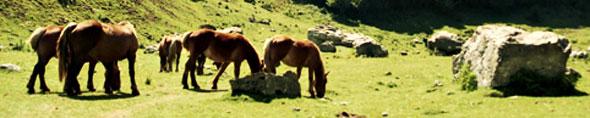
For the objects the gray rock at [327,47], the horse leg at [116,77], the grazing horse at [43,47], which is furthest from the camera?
the gray rock at [327,47]

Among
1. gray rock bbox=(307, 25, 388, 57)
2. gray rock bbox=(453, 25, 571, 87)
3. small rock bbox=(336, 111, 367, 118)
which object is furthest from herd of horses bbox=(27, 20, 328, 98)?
gray rock bbox=(307, 25, 388, 57)

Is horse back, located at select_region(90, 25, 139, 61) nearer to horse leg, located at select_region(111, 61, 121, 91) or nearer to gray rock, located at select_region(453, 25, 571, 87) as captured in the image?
horse leg, located at select_region(111, 61, 121, 91)

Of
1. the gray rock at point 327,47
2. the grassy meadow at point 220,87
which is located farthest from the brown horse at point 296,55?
the gray rock at point 327,47

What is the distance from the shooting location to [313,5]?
3307 inches

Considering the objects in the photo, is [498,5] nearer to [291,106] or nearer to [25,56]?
[25,56]

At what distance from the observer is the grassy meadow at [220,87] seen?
2048 cm

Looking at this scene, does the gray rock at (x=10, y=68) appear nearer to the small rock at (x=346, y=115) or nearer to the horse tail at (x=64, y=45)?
the horse tail at (x=64, y=45)

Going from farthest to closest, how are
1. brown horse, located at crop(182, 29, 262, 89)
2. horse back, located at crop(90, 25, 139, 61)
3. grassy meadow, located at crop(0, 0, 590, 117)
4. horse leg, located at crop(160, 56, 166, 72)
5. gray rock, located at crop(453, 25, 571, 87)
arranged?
1. horse leg, located at crop(160, 56, 166, 72)
2. brown horse, located at crop(182, 29, 262, 89)
3. gray rock, located at crop(453, 25, 571, 87)
4. horse back, located at crop(90, 25, 139, 61)
5. grassy meadow, located at crop(0, 0, 590, 117)

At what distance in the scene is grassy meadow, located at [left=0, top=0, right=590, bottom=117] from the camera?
20484 mm

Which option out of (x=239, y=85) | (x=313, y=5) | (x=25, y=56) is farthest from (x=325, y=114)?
(x=313, y=5)

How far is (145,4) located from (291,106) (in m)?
42.8

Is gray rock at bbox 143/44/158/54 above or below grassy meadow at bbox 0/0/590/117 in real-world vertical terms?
below

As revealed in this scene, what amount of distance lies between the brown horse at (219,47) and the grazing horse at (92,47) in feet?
7.64

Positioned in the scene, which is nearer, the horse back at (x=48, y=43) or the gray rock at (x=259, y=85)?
the gray rock at (x=259, y=85)
